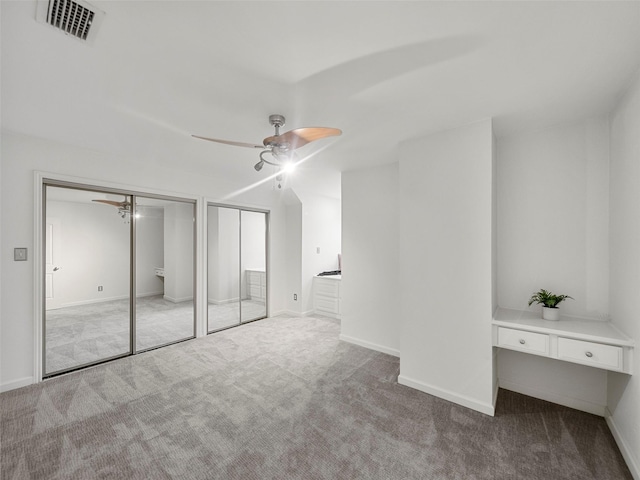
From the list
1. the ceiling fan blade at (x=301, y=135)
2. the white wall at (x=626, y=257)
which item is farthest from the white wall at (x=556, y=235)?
the ceiling fan blade at (x=301, y=135)

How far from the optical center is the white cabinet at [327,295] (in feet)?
16.8

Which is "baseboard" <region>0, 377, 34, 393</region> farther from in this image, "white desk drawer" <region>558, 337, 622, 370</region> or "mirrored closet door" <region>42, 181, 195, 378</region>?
"white desk drawer" <region>558, 337, 622, 370</region>

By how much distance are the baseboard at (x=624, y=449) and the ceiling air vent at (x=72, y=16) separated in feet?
12.9

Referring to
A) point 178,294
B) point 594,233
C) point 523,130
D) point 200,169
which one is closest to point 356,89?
point 523,130

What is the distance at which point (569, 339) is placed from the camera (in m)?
2.05

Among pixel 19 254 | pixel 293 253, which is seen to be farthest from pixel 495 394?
pixel 19 254

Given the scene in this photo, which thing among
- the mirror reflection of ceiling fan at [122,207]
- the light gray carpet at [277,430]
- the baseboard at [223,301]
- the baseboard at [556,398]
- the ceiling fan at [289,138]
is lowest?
the light gray carpet at [277,430]

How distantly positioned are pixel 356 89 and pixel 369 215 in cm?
204

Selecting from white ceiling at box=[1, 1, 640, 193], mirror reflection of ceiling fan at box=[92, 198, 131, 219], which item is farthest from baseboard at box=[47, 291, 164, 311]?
white ceiling at box=[1, 1, 640, 193]

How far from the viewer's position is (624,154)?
6.49ft

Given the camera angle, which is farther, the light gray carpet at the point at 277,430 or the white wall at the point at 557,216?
the white wall at the point at 557,216

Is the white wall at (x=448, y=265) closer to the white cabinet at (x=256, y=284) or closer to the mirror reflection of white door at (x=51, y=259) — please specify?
the white cabinet at (x=256, y=284)

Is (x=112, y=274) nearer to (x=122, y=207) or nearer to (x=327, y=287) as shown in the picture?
(x=122, y=207)

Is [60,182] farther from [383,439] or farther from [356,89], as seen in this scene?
[383,439]
